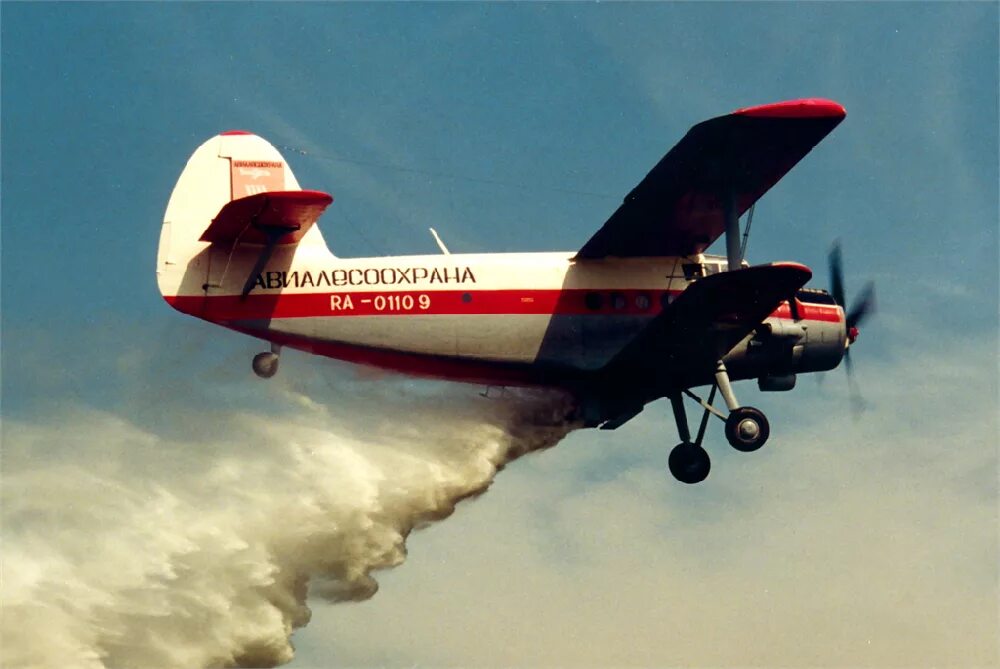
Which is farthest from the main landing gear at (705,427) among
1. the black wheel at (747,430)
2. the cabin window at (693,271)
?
the cabin window at (693,271)

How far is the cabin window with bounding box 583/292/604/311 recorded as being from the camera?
21.0 meters

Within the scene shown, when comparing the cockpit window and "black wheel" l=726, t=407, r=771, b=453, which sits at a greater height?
the cockpit window

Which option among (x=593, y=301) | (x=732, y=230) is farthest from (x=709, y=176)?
(x=593, y=301)

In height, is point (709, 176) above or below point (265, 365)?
above

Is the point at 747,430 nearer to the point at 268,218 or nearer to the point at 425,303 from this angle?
the point at 425,303

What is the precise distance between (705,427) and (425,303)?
4.78m

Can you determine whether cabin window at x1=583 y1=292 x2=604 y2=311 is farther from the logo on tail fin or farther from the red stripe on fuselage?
the logo on tail fin

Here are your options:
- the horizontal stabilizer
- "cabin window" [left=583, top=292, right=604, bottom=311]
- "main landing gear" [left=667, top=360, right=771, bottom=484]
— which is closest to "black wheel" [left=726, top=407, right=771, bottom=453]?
"main landing gear" [left=667, top=360, right=771, bottom=484]

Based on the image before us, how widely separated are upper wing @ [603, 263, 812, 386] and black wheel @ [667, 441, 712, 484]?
1282 mm

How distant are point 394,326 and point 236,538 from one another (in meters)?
3.98

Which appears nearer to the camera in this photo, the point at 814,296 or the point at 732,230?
the point at 732,230

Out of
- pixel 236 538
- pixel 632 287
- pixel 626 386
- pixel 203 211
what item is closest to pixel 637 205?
pixel 632 287

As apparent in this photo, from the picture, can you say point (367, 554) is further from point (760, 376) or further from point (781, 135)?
point (781, 135)

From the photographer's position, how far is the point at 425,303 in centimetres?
2050
